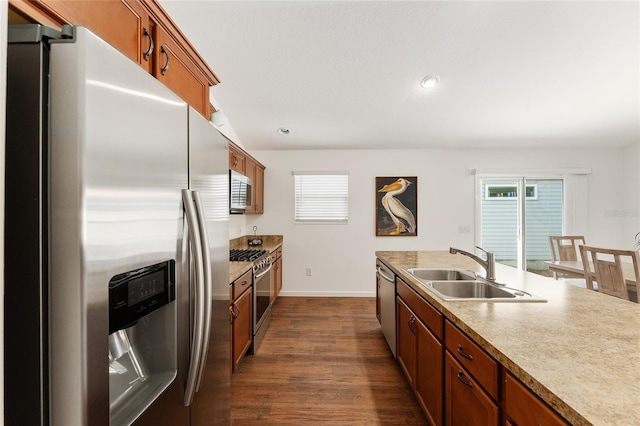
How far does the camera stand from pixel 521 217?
4.67m

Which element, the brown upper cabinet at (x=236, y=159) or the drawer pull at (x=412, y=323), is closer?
the drawer pull at (x=412, y=323)

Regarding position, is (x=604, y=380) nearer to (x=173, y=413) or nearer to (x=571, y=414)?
(x=571, y=414)

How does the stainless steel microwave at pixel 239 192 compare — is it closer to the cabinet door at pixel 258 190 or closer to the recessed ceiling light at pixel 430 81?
the cabinet door at pixel 258 190

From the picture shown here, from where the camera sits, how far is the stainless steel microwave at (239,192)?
9.99ft

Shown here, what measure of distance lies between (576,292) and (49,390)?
2.23 meters

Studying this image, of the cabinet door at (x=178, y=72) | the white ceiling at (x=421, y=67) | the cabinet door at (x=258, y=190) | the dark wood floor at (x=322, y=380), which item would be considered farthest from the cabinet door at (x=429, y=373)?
the cabinet door at (x=258, y=190)

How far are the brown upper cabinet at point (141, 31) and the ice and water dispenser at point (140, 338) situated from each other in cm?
67

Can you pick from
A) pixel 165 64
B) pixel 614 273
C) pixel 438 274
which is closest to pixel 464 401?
pixel 438 274

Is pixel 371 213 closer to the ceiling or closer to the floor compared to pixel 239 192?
closer to the floor

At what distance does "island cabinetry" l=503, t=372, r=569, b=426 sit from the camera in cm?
74

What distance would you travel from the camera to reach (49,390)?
22.9 inches

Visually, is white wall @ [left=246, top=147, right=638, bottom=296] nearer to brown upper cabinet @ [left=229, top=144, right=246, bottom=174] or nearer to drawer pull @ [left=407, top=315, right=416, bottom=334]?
brown upper cabinet @ [left=229, top=144, right=246, bottom=174]

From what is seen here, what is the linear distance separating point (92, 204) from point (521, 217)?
219 inches

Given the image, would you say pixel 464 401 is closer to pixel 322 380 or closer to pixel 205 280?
pixel 205 280
